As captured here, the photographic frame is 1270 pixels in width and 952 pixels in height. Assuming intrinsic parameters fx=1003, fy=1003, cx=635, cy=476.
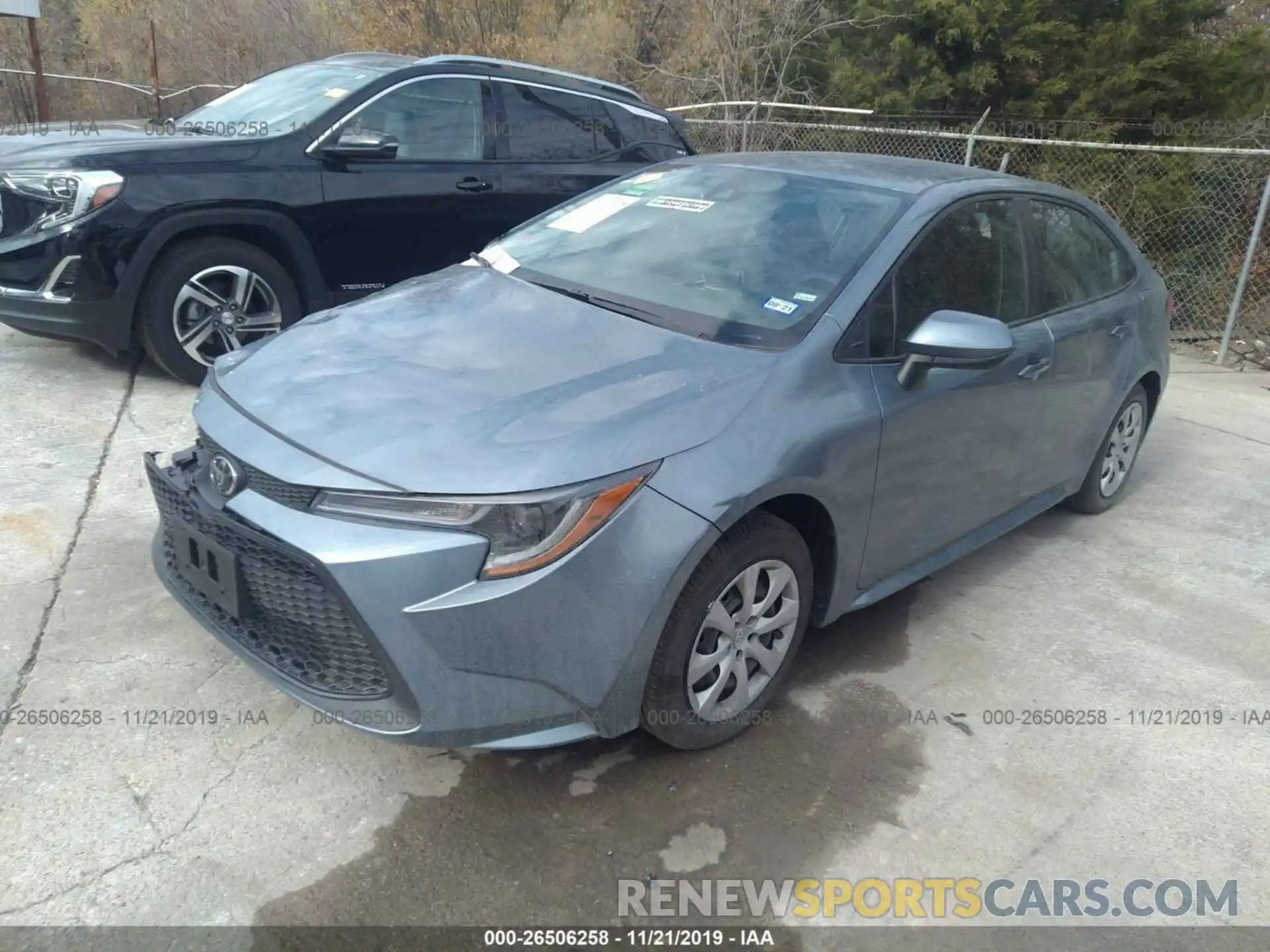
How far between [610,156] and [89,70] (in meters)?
19.9

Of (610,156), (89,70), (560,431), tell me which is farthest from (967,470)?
(89,70)

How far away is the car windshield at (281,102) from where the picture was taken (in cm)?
548

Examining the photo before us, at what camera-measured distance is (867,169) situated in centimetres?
378

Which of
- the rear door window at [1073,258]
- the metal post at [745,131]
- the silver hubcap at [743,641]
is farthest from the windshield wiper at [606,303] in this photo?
the metal post at [745,131]

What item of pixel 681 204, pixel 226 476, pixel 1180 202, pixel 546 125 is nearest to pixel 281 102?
pixel 546 125

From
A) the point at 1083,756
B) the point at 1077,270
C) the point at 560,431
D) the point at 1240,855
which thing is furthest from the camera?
the point at 1077,270

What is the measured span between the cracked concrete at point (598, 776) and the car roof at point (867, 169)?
157cm

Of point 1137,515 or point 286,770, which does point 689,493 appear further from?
point 1137,515

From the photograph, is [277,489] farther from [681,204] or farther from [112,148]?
[112,148]

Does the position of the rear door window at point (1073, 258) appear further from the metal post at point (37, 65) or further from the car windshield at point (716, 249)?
the metal post at point (37, 65)

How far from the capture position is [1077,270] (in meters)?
4.24

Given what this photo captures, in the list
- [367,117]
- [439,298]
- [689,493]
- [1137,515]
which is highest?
[367,117]

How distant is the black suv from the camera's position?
4.88m

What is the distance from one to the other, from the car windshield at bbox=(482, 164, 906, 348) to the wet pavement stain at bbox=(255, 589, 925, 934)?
48.2 inches
